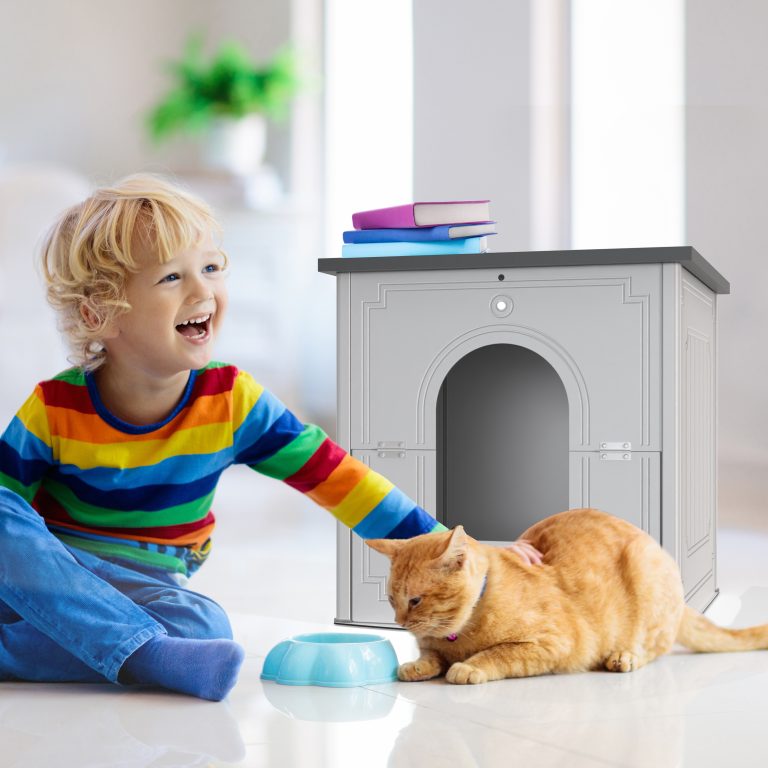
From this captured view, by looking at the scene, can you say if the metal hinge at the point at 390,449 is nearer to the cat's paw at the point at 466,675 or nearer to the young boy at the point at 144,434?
the young boy at the point at 144,434

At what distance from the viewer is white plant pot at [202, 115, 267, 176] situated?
16.9 feet

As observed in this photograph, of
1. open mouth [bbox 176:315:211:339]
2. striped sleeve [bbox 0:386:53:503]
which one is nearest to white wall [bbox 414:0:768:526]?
open mouth [bbox 176:315:211:339]

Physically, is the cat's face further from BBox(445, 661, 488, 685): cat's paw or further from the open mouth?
the open mouth

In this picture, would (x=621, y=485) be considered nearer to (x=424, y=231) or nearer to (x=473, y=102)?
(x=424, y=231)

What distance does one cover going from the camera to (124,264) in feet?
5.76

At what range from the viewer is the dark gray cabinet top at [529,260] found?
2.09m

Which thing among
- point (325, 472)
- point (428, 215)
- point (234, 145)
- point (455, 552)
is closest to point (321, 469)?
point (325, 472)

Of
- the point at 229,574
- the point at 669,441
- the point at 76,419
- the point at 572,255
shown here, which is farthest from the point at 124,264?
the point at 229,574

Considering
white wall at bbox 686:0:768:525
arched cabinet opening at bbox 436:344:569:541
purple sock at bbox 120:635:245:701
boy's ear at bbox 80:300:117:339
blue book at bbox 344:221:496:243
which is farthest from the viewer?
white wall at bbox 686:0:768:525

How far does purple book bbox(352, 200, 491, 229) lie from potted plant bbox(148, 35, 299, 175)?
9.78ft

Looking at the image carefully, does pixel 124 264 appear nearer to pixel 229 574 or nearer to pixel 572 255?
pixel 572 255

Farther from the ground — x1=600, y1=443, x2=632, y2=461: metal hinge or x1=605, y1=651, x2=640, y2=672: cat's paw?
x1=600, y1=443, x2=632, y2=461: metal hinge

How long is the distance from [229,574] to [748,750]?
1.76 meters

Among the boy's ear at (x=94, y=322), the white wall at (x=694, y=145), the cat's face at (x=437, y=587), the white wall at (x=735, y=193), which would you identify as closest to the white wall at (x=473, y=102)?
the white wall at (x=694, y=145)
